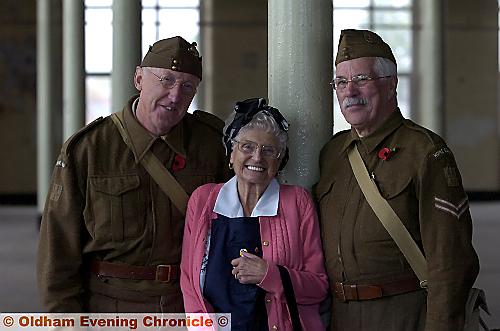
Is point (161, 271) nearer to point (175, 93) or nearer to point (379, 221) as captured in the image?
point (175, 93)

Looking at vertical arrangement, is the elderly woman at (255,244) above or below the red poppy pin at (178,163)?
below

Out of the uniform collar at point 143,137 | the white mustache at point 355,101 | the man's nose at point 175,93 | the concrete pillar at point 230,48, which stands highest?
the concrete pillar at point 230,48

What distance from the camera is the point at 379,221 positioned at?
3.32m

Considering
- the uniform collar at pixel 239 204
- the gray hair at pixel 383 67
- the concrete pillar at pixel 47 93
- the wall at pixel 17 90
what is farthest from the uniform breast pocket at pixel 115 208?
the wall at pixel 17 90

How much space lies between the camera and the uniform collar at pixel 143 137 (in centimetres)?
364

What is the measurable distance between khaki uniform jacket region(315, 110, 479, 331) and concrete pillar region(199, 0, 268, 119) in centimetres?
1691

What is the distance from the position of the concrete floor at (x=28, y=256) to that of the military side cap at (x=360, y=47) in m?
4.28

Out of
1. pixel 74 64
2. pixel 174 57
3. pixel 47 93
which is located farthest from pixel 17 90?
pixel 174 57

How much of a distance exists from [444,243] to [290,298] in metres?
0.64

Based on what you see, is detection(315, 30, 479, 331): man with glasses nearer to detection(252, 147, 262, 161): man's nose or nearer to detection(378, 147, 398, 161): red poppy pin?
detection(378, 147, 398, 161): red poppy pin

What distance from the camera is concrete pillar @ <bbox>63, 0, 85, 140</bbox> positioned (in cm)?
1197

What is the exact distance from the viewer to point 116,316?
366 cm

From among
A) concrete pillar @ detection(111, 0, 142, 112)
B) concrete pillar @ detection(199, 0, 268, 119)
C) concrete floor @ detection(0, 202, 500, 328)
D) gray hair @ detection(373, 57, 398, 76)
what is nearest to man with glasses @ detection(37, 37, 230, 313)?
gray hair @ detection(373, 57, 398, 76)

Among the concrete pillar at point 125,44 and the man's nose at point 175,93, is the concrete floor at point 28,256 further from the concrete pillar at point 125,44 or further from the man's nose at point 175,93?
the man's nose at point 175,93
